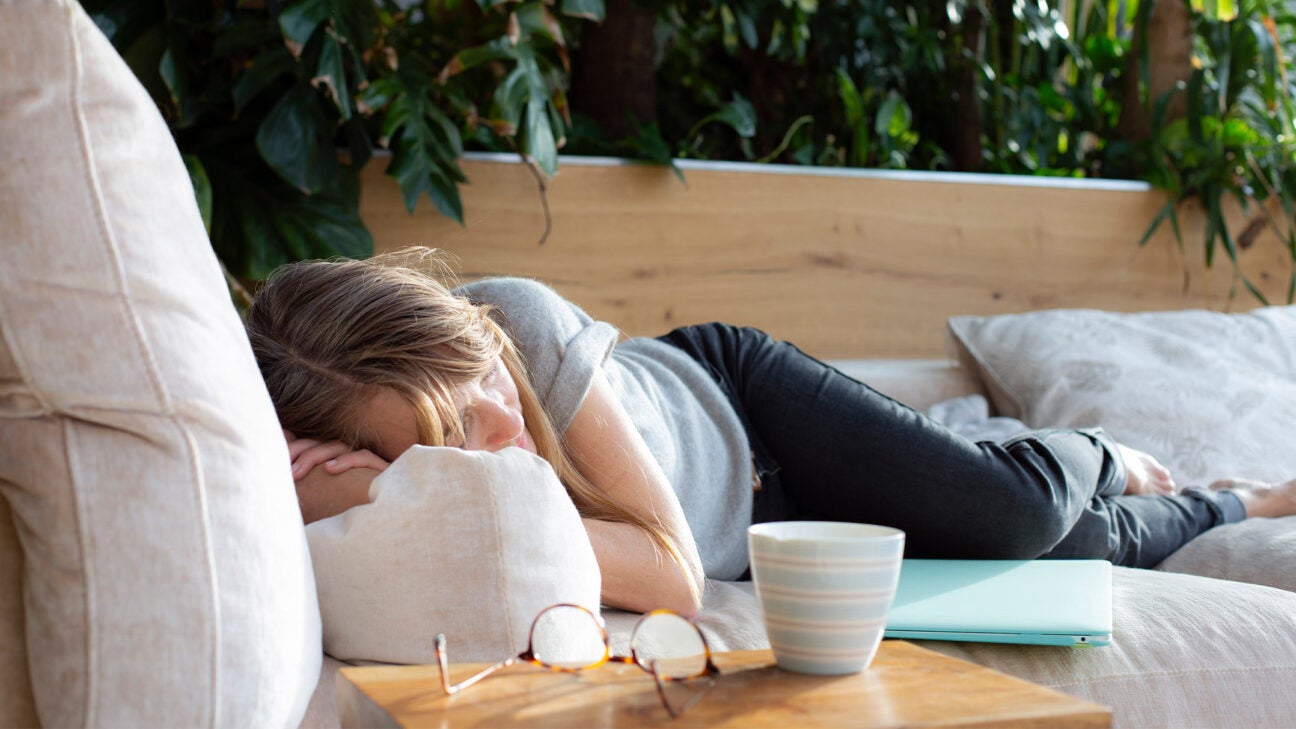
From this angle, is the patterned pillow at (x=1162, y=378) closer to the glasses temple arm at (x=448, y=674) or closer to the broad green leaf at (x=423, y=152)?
the broad green leaf at (x=423, y=152)

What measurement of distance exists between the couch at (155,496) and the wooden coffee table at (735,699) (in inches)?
4.0

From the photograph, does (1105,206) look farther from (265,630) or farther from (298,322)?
(265,630)

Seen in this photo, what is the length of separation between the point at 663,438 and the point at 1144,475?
806 millimetres

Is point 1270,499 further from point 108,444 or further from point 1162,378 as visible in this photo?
point 108,444

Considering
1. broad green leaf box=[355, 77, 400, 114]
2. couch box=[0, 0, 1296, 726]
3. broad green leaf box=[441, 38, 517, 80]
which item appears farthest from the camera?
broad green leaf box=[441, 38, 517, 80]

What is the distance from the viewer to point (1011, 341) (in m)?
2.19

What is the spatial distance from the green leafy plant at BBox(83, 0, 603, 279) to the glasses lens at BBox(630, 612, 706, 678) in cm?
123

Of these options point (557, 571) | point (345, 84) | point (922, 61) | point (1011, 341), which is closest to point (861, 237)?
point (1011, 341)

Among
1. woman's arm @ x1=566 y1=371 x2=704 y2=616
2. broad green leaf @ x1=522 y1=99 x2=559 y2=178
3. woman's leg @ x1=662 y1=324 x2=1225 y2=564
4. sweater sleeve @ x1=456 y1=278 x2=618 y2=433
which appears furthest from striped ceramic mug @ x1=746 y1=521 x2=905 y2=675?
broad green leaf @ x1=522 y1=99 x2=559 y2=178

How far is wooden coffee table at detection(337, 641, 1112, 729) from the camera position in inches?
23.6

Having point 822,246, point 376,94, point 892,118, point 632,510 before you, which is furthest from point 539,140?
point 632,510

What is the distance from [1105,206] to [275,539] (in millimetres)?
2380

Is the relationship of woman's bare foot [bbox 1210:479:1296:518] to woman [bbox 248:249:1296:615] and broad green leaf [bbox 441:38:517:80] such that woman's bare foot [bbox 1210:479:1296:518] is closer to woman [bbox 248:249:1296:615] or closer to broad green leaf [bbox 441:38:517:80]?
woman [bbox 248:249:1296:615]

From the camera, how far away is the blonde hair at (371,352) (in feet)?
3.43
